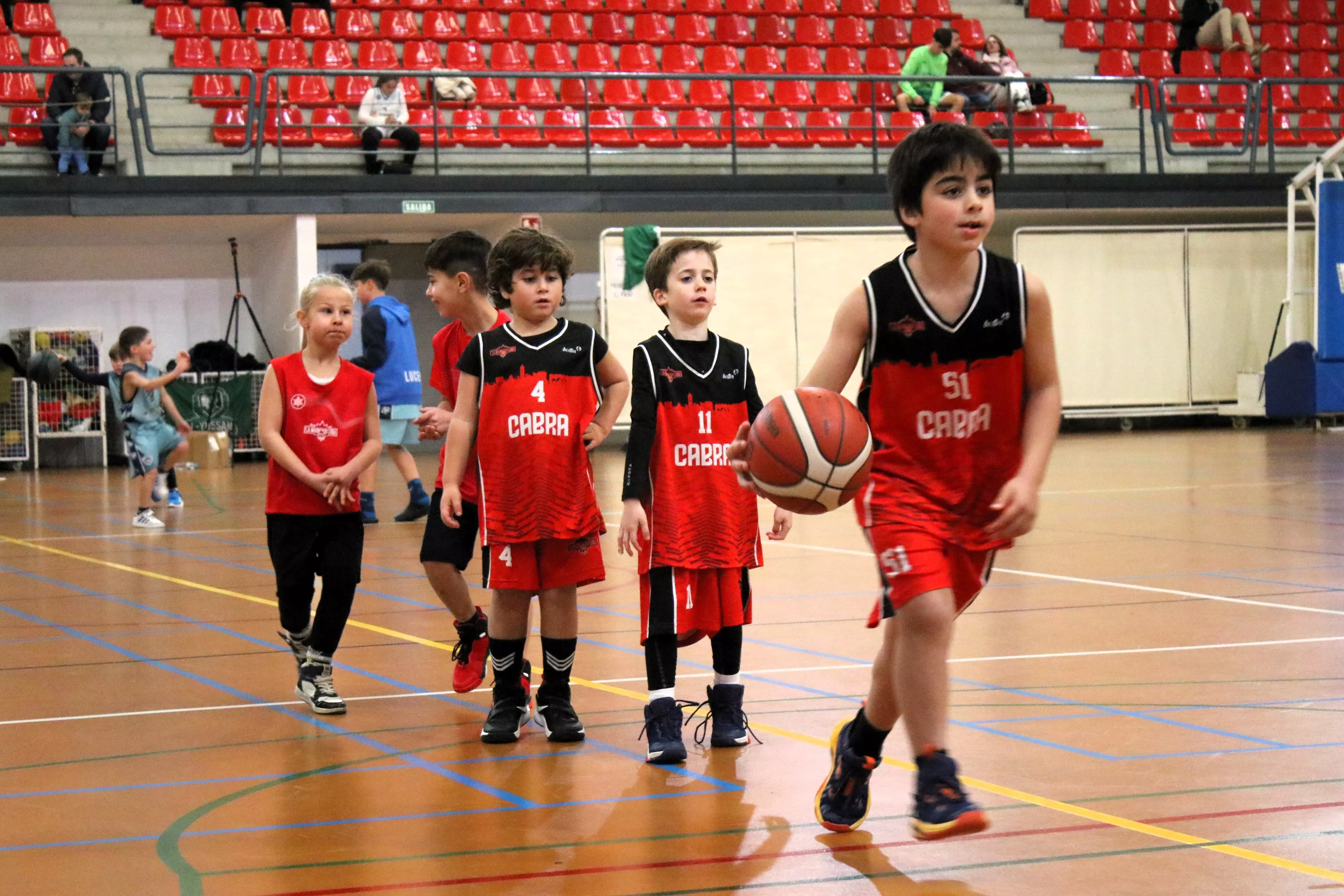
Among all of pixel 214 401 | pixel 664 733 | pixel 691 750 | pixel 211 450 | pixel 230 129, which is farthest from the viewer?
pixel 230 129

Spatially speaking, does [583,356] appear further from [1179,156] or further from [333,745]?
[1179,156]

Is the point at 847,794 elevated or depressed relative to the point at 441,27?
depressed

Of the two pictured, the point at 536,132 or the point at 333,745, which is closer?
the point at 333,745

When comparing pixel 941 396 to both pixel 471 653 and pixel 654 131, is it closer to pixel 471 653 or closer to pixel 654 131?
pixel 471 653

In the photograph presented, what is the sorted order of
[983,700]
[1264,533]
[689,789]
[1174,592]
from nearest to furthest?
[689,789] < [983,700] < [1174,592] < [1264,533]

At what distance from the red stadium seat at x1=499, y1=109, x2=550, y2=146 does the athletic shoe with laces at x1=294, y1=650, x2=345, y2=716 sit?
14176 mm

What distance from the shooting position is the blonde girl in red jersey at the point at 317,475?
4770 mm

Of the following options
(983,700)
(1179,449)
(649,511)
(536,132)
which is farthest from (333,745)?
(536,132)

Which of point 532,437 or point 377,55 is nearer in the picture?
point 532,437

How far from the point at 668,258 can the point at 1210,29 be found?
66.5 ft

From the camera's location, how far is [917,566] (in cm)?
304

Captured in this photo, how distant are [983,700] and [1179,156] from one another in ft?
55.9

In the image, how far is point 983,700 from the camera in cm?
452

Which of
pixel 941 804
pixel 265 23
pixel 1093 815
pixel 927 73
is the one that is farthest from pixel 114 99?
pixel 941 804
